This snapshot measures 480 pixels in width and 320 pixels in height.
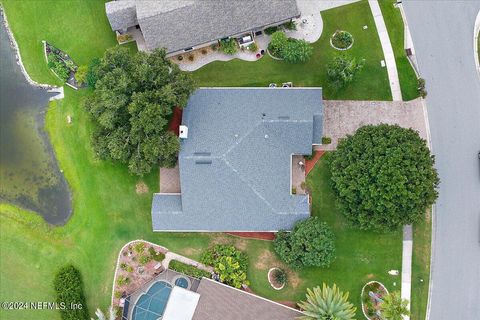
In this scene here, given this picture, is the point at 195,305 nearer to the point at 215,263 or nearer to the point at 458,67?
the point at 215,263

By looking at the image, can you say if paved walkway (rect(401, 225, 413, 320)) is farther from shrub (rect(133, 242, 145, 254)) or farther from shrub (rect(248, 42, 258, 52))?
shrub (rect(133, 242, 145, 254))

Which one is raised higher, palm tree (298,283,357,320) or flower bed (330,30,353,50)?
flower bed (330,30,353,50)

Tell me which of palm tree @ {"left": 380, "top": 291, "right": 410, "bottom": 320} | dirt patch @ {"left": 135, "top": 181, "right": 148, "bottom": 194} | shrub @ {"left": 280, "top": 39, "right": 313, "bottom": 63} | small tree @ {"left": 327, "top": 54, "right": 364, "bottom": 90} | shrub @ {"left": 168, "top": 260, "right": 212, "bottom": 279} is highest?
shrub @ {"left": 280, "top": 39, "right": 313, "bottom": 63}

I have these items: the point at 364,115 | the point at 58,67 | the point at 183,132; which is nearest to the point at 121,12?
the point at 58,67

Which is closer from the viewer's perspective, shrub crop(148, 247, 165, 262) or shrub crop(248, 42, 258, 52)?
shrub crop(148, 247, 165, 262)

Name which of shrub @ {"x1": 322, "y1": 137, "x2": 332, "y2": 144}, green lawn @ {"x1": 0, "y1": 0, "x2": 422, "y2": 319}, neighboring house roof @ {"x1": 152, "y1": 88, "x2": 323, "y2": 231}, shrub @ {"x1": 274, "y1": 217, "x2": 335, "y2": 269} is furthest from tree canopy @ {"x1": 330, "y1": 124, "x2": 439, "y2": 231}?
green lawn @ {"x1": 0, "y1": 0, "x2": 422, "y2": 319}

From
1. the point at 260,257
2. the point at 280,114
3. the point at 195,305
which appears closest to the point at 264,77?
the point at 280,114

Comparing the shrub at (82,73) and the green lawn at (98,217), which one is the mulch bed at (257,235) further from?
the shrub at (82,73)

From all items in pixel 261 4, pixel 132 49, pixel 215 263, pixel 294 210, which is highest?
pixel 261 4
